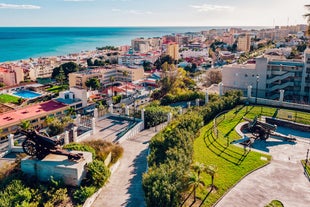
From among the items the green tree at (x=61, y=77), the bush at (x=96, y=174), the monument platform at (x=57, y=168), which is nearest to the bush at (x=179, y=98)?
the monument platform at (x=57, y=168)

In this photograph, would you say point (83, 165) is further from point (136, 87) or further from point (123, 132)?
point (136, 87)

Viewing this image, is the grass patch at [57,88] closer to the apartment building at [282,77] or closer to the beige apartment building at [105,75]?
the beige apartment building at [105,75]

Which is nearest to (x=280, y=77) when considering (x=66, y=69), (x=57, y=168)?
(x=57, y=168)

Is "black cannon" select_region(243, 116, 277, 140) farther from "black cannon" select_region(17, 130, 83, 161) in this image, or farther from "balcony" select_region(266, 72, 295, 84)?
"balcony" select_region(266, 72, 295, 84)

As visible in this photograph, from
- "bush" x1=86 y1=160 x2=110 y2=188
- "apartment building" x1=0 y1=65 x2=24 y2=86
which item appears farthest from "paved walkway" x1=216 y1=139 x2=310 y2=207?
"apartment building" x1=0 y1=65 x2=24 y2=86

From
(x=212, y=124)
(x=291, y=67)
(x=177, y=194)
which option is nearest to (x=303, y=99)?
(x=291, y=67)

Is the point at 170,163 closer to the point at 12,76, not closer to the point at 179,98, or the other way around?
the point at 179,98
